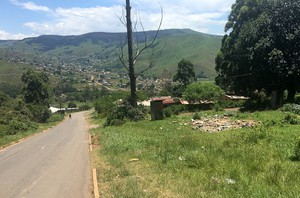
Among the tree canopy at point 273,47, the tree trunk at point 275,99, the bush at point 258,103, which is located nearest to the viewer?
the tree canopy at point 273,47

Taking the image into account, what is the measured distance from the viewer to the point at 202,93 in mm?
53625

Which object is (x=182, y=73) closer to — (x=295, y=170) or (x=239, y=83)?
(x=239, y=83)

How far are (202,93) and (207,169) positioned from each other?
4373cm

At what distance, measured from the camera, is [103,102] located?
89.2 metres

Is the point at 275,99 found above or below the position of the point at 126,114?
above

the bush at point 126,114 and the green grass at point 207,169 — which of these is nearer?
the green grass at point 207,169

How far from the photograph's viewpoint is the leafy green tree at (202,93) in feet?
176

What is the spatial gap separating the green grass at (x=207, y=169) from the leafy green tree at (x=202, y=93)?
37708mm

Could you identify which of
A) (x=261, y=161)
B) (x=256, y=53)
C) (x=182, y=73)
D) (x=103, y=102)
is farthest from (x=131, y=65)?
(x=182, y=73)

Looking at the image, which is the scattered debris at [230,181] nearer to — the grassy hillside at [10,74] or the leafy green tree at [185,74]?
the leafy green tree at [185,74]

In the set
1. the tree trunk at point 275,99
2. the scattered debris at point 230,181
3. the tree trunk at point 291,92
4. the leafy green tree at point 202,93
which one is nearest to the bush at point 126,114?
the tree trunk at point 275,99

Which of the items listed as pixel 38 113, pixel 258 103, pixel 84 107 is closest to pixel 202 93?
pixel 258 103

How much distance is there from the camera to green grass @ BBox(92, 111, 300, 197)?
8.36m

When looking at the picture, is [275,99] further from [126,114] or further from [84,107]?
[84,107]
